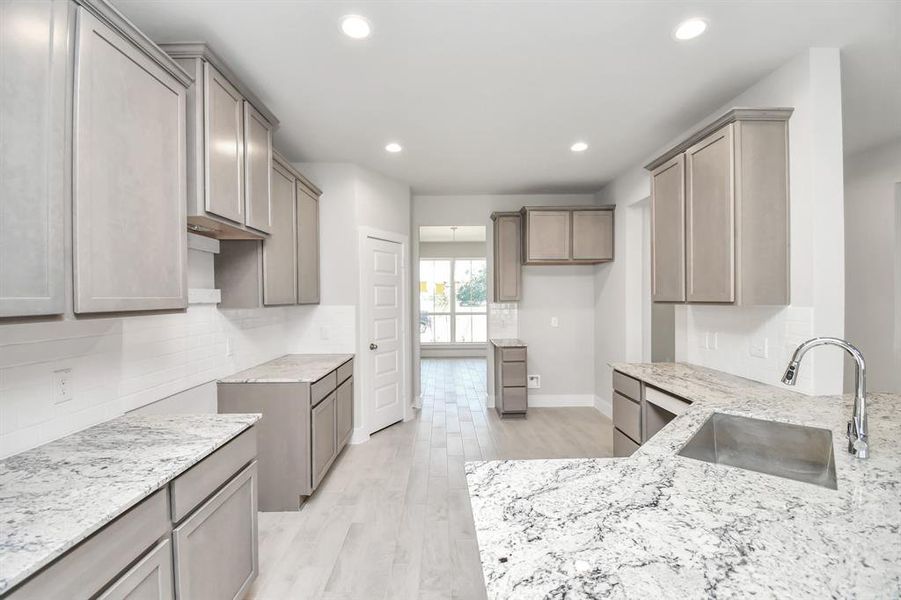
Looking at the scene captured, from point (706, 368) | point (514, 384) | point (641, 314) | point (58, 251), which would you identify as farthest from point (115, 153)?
point (641, 314)

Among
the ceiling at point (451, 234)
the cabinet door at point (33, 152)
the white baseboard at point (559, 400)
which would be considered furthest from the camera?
the ceiling at point (451, 234)

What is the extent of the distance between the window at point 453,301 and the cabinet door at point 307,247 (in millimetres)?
5400

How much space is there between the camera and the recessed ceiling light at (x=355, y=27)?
1.81m

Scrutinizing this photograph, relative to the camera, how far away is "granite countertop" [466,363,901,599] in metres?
0.66

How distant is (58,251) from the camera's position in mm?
1151

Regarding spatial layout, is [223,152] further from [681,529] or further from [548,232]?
[548,232]

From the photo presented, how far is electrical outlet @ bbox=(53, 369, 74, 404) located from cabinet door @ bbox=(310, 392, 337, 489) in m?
1.30

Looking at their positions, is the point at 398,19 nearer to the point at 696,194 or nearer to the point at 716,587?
the point at 696,194

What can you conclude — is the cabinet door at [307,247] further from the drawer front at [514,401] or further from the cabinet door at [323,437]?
the drawer front at [514,401]

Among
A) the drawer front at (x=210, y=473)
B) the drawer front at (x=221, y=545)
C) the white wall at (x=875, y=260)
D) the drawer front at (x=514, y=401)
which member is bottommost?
the drawer front at (x=514, y=401)

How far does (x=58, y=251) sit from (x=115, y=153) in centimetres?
41

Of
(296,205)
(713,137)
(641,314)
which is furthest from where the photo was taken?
(641,314)

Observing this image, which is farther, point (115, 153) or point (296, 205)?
point (296, 205)

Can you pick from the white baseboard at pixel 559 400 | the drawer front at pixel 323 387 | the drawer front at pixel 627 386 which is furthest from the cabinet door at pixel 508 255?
the drawer front at pixel 323 387
